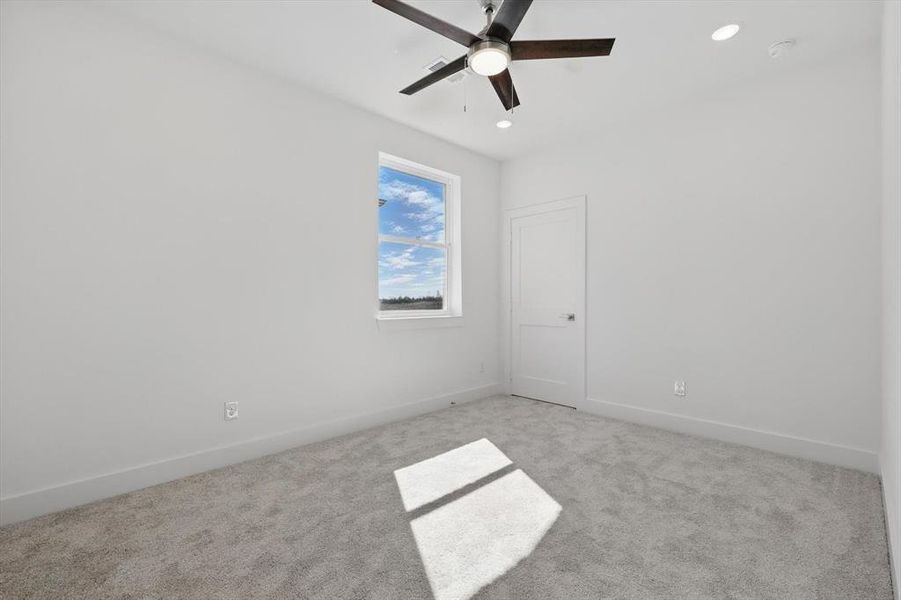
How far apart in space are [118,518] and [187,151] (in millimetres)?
2174

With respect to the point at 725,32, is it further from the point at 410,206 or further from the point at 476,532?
the point at 476,532

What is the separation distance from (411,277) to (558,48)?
2.55m

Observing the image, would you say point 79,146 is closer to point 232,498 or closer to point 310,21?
point 310,21

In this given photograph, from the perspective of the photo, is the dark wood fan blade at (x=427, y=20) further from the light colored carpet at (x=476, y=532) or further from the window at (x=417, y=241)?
the light colored carpet at (x=476, y=532)

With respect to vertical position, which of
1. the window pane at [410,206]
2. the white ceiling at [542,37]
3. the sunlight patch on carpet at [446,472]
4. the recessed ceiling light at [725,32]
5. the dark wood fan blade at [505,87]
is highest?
the white ceiling at [542,37]

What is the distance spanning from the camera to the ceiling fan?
1.86m

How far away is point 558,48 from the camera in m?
2.05

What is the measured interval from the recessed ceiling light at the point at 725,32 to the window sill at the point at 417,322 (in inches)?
120

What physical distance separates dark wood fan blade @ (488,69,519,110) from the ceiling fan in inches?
3.9

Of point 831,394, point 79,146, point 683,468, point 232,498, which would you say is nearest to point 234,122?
point 79,146

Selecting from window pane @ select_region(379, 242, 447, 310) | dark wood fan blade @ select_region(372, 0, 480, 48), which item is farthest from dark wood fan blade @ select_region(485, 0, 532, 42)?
window pane @ select_region(379, 242, 447, 310)

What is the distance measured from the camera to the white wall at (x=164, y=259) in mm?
2137

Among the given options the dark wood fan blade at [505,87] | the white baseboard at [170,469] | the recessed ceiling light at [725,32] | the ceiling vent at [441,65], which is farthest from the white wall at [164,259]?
the recessed ceiling light at [725,32]

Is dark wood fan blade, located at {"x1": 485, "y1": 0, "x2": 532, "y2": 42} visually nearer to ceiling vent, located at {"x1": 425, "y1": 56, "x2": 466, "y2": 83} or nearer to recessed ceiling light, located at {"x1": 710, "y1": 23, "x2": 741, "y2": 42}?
ceiling vent, located at {"x1": 425, "y1": 56, "x2": 466, "y2": 83}
